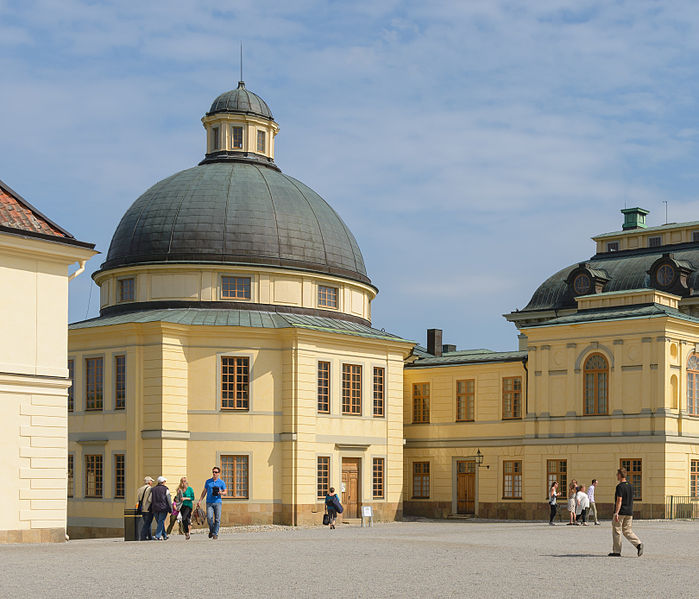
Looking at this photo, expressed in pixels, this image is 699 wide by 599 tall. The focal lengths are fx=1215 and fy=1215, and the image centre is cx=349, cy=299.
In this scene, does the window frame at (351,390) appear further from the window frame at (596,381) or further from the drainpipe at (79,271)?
the drainpipe at (79,271)

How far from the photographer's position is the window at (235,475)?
49562 millimetres

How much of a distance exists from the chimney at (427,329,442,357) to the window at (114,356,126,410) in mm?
21761

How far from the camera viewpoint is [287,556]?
25312 mm

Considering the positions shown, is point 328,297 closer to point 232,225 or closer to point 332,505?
point 232,225

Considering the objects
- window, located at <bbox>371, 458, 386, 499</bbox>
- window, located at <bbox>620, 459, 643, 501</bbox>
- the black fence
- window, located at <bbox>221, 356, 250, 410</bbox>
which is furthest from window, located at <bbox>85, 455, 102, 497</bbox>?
the black fence

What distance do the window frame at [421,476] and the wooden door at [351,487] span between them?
777 centimetres

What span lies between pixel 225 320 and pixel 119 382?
504cm

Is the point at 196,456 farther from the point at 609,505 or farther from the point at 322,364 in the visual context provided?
the point at 609,505

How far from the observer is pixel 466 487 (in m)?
58.8

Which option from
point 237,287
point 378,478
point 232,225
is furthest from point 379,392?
point 232,225

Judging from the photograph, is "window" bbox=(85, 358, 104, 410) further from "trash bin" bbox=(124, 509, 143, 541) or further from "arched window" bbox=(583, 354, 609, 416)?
"arched window" bbox=(583, 354, 609, 416)

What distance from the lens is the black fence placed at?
4978 centimetres

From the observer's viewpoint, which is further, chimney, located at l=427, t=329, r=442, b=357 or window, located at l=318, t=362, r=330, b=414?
chimney, located at l=427, t=329, r=442, b=357

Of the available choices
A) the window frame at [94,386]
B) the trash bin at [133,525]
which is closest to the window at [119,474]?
the window frame at [94,386]
